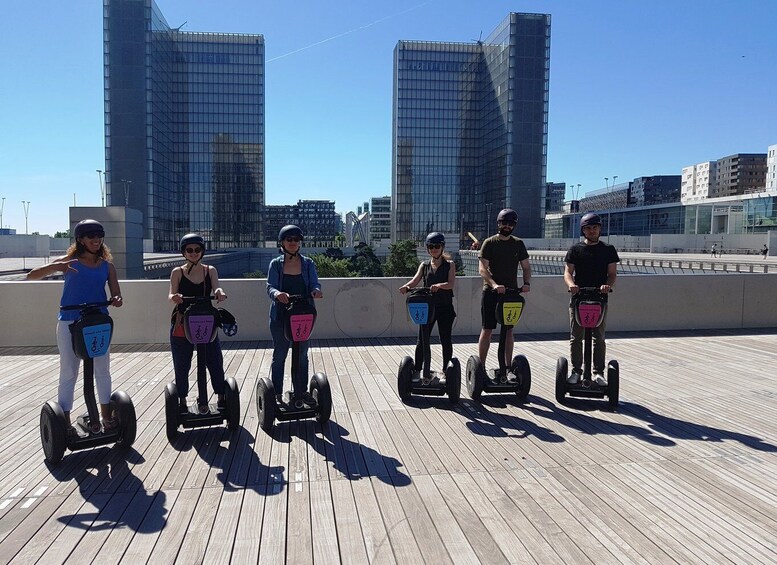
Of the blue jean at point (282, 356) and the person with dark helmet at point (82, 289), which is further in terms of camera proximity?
the blue jean at point (282, 356)

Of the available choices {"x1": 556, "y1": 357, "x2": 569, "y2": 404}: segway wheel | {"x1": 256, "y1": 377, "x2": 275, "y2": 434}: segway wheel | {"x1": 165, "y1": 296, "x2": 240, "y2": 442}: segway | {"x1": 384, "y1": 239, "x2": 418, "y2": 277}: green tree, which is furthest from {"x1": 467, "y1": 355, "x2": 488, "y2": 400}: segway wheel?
{"x1": 384, "y1": 239, "x2": 418, "y2": 277}: green tree

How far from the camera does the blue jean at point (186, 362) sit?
15.1ft

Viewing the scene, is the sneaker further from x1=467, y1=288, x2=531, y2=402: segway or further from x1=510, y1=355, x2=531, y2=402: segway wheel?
x1=510, y1=355, x2=531, y2=402: segway wheel

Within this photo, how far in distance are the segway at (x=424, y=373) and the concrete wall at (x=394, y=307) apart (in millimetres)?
3608

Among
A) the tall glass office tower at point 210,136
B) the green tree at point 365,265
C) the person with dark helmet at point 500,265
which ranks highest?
the tall glass office tower at point 210,136

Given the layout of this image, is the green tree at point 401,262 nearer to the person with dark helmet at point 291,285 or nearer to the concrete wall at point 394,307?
the concrete wall at point 394,307

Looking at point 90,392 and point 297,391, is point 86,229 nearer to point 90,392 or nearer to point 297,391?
point 90,392

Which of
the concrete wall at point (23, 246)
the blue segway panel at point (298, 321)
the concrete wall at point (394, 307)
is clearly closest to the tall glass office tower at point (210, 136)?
the concrete wall at point (23, 246)

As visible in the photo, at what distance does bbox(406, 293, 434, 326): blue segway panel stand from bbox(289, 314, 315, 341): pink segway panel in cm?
111

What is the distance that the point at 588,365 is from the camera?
5.63 m

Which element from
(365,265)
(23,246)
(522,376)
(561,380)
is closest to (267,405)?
(522,376)

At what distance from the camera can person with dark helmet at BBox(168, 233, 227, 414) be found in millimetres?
4469

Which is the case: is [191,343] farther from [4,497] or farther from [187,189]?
[187,189]

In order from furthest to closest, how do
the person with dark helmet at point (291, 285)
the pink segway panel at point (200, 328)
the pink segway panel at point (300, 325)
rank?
the person with dark helmet at point (291, 285) < the pink segway panel at point (300, 325) < the pink segway panel at point (200, 328)
